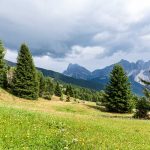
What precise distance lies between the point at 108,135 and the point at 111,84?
6715 cm

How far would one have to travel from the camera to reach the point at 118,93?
90.9m

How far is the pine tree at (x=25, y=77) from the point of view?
300 feet

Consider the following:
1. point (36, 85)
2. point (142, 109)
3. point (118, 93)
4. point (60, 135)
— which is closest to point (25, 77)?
point (36, 85)

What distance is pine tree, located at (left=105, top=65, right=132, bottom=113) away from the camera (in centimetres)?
9044

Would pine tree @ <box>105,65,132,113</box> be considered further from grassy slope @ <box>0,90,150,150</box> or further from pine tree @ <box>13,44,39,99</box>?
grassy slope @ <box>0,90,150,150</box>

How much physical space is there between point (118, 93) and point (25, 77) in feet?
75.3

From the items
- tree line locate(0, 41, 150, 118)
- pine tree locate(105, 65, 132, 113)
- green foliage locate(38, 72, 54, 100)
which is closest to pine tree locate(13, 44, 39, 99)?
tree line locate(0, 41, 150, 118)

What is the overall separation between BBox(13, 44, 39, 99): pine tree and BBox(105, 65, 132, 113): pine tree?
18.3 metres

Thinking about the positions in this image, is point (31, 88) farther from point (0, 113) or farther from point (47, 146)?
point (47, 146)

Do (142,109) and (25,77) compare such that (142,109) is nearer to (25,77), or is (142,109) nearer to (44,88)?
(25,77)

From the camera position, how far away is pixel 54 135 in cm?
2259

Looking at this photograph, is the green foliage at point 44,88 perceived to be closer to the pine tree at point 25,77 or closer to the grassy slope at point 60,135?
the pine tree at point 25,77

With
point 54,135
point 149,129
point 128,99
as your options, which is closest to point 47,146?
point 54,135

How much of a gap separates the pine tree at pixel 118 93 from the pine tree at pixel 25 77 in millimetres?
18330
